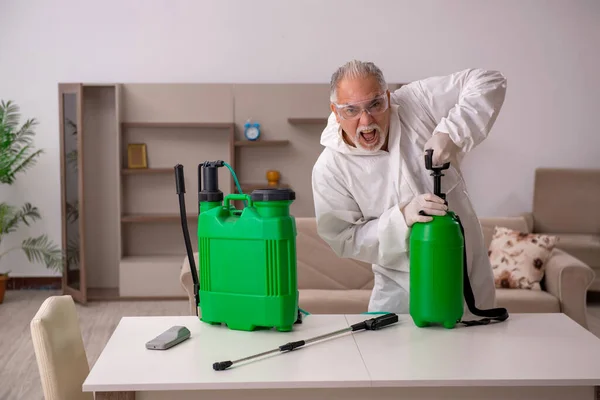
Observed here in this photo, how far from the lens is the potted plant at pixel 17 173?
16.6 feet

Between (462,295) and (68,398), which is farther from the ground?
(462,295)

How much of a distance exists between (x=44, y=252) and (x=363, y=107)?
158 inches

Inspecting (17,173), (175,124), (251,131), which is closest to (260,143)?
(251,131)

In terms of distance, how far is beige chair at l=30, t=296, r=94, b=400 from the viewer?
5.16 ft

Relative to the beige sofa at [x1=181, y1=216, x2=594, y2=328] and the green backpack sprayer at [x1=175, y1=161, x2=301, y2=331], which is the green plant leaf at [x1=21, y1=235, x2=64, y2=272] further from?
the green backpack sprayer at [x1=175, y1=161, x2=301, y2=331]

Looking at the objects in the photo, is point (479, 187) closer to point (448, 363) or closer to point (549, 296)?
point (549, 296)

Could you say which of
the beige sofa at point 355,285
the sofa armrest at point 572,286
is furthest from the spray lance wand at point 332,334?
the sofa armrest at point 572,286

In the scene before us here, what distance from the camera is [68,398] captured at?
5.38 ft

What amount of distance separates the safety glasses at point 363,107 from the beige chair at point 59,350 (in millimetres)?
931

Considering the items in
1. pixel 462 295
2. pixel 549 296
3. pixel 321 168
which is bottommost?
pixel 549 296

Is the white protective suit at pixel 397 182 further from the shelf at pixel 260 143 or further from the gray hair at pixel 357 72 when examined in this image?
the shelf at pixel 260 143

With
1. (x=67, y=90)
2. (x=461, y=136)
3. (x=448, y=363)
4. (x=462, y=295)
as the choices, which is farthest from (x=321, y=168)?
(x=67, y=90)

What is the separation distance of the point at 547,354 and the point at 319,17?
4.36m

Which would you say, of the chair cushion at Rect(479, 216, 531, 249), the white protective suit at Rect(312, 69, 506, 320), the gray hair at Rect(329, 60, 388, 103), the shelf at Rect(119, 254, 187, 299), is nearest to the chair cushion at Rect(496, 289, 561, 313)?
the chair cushion at Rect(479, 216, 531, 249)
